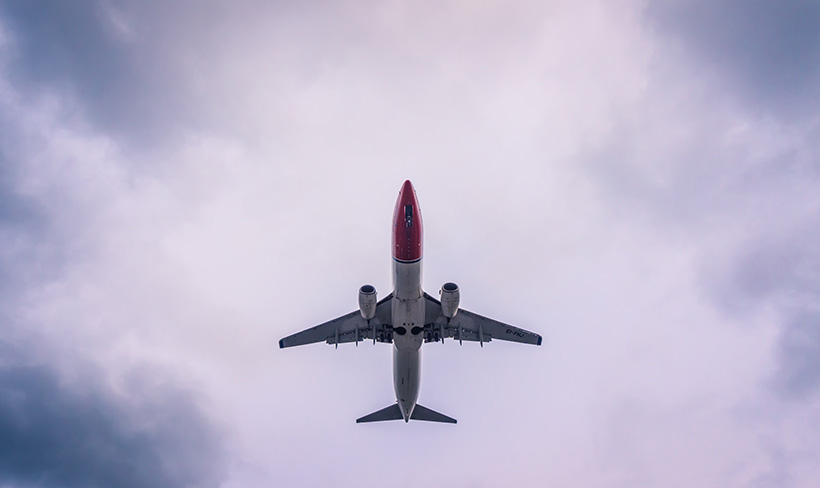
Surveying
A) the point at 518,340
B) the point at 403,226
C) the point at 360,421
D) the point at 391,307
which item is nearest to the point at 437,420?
the point at 360,421

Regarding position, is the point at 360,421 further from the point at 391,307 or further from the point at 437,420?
the point at 391,307

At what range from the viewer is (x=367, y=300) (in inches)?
1933

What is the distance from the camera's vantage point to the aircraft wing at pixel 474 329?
55844 mm

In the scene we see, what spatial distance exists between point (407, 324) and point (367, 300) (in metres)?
4.67

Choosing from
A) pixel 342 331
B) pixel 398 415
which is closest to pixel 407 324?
pixel 342 331

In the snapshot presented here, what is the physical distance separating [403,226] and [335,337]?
1675cm

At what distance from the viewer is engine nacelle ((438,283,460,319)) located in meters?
49.8

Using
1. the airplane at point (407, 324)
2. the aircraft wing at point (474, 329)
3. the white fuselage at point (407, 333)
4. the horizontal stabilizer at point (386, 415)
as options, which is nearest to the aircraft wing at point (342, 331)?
the airplane at point (407, 324)

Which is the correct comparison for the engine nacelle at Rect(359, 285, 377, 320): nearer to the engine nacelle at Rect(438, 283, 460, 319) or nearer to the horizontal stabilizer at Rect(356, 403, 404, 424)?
the engine nacelle at Rect(438, 283, 460, 319)

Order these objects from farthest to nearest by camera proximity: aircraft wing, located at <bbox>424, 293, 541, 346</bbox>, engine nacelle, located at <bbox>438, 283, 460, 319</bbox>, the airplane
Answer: aircraft wing, located at <bbox>424, 293, 541, 346</bbox>, engine nacelle, located at <bbox>438, 283, 460, 319</bbox>, the airplane

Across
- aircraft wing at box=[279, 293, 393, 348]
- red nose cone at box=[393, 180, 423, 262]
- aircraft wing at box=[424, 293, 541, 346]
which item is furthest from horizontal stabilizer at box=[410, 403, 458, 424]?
red nose cone at box=[393, 180, 423, 262]

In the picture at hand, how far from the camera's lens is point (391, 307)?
176 ft

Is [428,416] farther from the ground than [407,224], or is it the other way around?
[407,224]

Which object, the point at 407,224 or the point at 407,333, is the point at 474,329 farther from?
the point at 407,224
